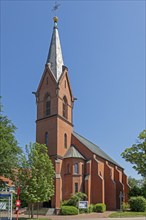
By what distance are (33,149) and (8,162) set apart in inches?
139

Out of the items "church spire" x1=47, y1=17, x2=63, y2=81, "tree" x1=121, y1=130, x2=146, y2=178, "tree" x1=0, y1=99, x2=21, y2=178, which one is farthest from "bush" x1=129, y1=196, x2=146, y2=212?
"church spire" x1=47, y1=17, x2=63, y2=81

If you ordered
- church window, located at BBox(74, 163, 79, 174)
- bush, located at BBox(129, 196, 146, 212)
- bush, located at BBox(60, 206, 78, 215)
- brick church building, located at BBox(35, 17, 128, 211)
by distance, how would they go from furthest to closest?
church window, located at BBox(74, 163, 79, 174), brick church building, located at BBox(35, 17, 128, 211), bush, located at BBox(129, 196, 146, 212), bush, located at BBox(60, 206, 78, 215)

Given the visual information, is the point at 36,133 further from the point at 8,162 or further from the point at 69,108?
the point at 8,162

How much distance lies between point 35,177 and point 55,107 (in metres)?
18.6

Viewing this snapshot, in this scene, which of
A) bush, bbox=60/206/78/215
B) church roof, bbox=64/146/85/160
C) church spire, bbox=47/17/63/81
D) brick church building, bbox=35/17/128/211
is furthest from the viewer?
church spire, bbox=47/17/63/81

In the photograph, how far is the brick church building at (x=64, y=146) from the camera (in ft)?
160

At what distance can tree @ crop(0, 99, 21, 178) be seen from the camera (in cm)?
3484

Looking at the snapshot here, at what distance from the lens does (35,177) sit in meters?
35.7

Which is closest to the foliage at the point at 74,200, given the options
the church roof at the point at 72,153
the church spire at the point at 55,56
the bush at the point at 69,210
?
the bush at the point at 69,210

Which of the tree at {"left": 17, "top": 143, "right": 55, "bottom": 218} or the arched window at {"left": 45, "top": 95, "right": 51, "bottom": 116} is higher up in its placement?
the arched window at {"left": 45, "top": 95, "right": 51, "bottom": 116}

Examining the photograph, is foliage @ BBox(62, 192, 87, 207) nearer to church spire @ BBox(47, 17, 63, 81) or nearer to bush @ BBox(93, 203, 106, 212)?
bush @ BBox(93, 203, 106, 212)

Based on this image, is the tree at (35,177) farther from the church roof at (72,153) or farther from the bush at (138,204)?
the bush at (138,204)

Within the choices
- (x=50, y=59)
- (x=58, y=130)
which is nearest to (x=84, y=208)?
(x=58, y=130)

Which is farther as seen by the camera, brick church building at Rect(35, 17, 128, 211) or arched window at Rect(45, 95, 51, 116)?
arched window at Rect(45, 95, 51, 116)
